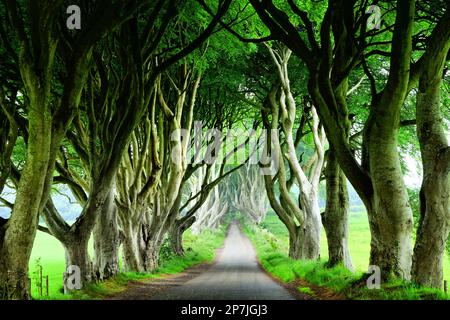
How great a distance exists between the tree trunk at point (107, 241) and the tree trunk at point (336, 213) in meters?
5.92

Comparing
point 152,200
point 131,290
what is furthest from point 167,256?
point 131,290

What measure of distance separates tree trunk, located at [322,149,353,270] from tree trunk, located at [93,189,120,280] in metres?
5.92

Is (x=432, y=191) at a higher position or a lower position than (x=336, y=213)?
higher

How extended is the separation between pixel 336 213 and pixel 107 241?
6.45 metres

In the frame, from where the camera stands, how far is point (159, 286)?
46.4 feet

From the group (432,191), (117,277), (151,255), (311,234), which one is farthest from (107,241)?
(432,191)

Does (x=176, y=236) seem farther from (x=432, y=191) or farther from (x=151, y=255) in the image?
(x=432, y=191)

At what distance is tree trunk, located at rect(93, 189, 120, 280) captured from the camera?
13.2 metres

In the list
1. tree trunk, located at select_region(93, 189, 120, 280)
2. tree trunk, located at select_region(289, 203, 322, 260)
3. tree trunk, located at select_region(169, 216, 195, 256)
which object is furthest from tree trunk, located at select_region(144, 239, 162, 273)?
tree trunk, located at select_region(169, 216, 195, 256)

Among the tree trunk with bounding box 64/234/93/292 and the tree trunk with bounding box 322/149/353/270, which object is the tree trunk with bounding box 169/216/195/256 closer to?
the tree trunk with bounding box 322/149/353/270

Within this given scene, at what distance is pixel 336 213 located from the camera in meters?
12.8

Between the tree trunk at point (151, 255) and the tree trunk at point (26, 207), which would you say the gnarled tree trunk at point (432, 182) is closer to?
the tree trunk at point (26, 207)
